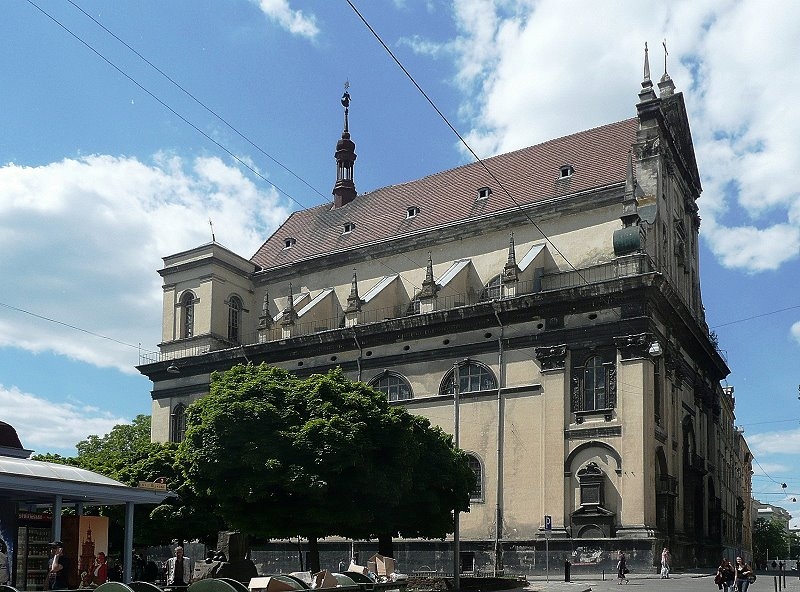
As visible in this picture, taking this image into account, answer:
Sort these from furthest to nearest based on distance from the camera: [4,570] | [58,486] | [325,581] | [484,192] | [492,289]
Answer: [484,192] < [492,289] < [58,486] < [325,581] < [4,570]

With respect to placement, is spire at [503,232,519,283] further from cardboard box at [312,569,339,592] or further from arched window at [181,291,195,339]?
cardboard box at [312,569,339,592]

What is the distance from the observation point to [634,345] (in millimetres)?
37812

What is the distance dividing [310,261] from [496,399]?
1620cm

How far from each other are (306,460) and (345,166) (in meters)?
38.6

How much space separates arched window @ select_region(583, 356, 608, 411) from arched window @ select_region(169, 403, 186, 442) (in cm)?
2399

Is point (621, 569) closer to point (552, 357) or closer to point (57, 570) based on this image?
point (552, 357)

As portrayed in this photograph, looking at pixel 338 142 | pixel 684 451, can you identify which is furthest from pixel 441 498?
pixel 338 142

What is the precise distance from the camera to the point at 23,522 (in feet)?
59.3

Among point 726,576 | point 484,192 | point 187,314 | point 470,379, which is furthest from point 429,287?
point 726,576

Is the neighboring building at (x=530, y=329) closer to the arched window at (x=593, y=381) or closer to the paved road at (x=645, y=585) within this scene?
the arched window at (x=593, y=381)

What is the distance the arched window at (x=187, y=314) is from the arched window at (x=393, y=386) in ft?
46.2

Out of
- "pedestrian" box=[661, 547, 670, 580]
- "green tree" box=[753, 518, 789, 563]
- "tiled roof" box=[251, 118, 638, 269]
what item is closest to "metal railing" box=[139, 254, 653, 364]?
"tiled roof" box=[251, 118, 638, 269]

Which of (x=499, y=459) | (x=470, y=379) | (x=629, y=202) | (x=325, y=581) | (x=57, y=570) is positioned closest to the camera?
(x=325, y=581)

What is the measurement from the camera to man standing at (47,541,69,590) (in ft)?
52.1
